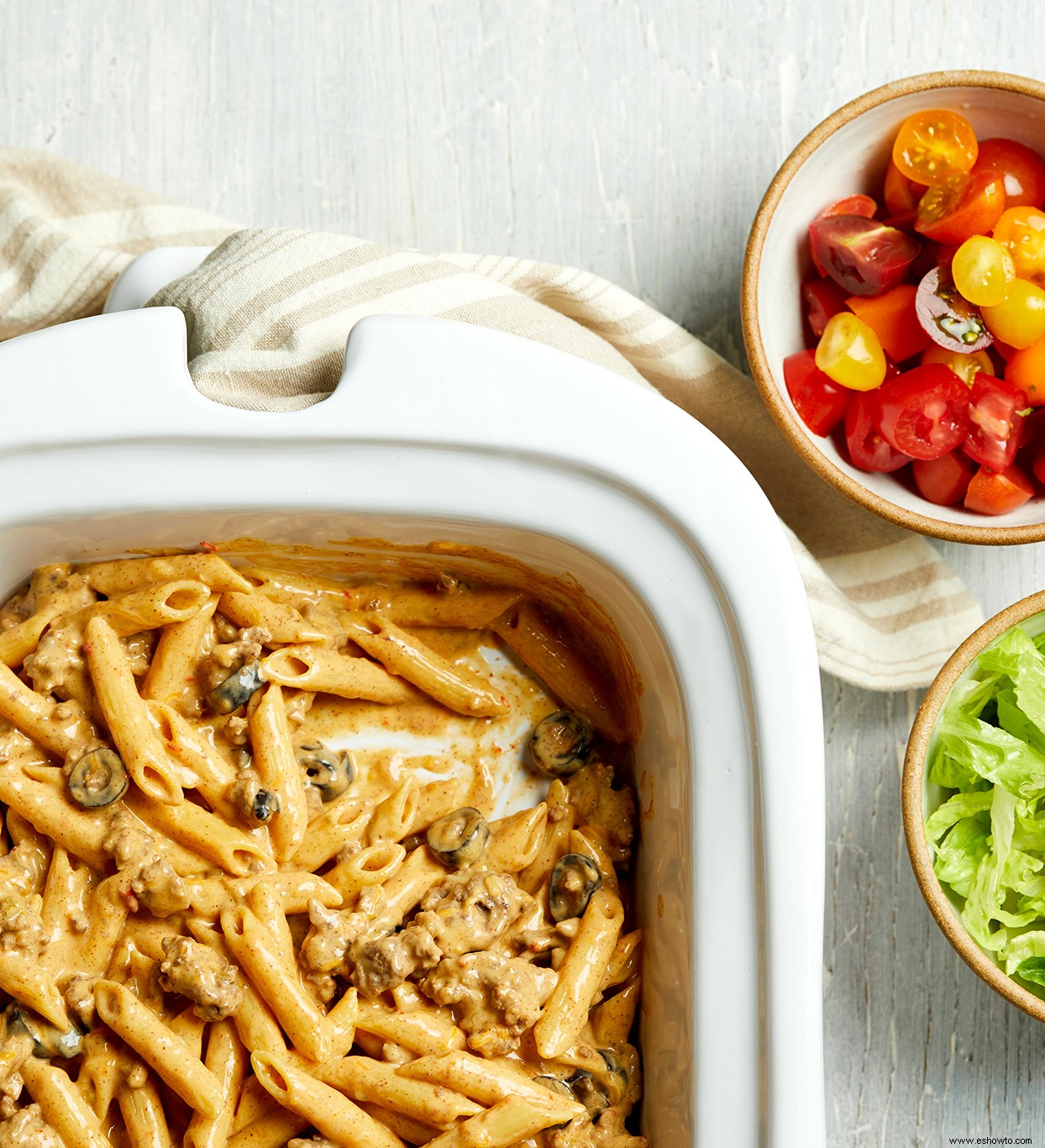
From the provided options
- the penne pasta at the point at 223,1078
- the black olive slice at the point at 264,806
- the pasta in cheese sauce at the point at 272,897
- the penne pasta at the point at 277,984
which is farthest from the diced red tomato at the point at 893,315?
the penne pasta at the point at 223,1078

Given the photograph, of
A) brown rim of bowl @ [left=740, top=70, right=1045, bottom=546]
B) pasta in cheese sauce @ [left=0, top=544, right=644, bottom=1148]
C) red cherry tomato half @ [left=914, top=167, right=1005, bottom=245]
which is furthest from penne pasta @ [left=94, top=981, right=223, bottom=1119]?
red cherry tomato half @ [left=914, top=167, right=1005, bottom=245]

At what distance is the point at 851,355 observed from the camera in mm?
1386

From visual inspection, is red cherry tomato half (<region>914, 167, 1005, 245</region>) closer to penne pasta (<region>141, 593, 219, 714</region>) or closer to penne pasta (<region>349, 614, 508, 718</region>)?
penne pasta (<region>349, 614, 508, 718</region>)

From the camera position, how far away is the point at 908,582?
1569 mm

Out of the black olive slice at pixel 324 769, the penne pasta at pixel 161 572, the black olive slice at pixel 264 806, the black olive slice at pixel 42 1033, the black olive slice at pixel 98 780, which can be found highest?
the penne pasta at pixel 161 572

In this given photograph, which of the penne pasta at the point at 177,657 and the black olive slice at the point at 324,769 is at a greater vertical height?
the penne pasta at the point at 177,657

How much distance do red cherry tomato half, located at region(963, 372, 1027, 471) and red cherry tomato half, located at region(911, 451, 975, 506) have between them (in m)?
0.03

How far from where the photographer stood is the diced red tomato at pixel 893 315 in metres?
1.42

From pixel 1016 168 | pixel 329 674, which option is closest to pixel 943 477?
pixel 1016 168

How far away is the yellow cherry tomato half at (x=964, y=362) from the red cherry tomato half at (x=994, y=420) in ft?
0.08

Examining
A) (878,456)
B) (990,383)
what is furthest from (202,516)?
(990,383)

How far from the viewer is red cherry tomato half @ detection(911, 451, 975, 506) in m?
1.41

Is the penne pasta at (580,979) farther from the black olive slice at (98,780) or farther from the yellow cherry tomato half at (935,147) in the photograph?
the yellow cherry tomato half at (935,147)

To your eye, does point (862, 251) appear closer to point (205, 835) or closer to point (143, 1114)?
point (205, 835)
